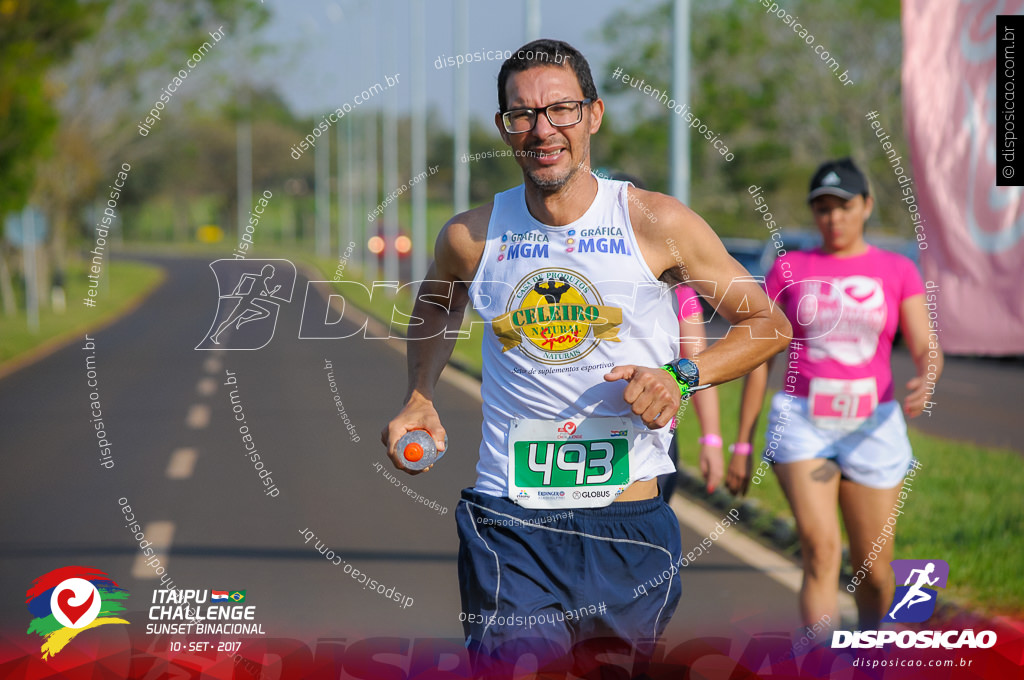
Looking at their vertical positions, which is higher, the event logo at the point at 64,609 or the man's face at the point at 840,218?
the man's face at the point at 840,218

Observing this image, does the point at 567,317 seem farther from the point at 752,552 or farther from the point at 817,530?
the point at 752,552

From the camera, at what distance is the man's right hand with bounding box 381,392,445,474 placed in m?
3.11

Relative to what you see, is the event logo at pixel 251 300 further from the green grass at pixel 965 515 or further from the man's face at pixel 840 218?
the green grass at pixel 965 515

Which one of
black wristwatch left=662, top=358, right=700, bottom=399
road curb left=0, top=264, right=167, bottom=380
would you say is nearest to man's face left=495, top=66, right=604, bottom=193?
black wristwatch left=662, top=358, right=700, bottom=399

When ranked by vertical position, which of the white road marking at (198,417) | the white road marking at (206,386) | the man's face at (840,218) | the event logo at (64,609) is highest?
the man's face at (840,218)

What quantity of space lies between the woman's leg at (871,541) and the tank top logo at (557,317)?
5.90 ft

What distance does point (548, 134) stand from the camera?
9.70ft

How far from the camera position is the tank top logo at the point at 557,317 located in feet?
9.83

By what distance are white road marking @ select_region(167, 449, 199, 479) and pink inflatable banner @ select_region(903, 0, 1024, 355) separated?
5.54m

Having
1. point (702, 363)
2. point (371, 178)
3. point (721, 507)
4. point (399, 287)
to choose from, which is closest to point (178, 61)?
A: point (371, 178)

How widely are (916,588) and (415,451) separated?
8.32 ft

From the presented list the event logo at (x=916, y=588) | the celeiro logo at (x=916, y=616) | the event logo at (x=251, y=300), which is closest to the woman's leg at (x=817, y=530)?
the celeiro logo at (x=916, y=616)

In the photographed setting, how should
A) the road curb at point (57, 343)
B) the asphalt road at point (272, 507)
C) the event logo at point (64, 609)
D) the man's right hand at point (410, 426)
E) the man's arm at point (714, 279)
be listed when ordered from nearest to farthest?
the man's arm at point (714, 279) < the man's right hand at point (410, 426) < the event logo at point (64, 609) < the asphalt road at point (272, 507) < the road curb at point (57, 343)

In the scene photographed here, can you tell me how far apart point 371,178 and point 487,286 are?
22.0 metres
